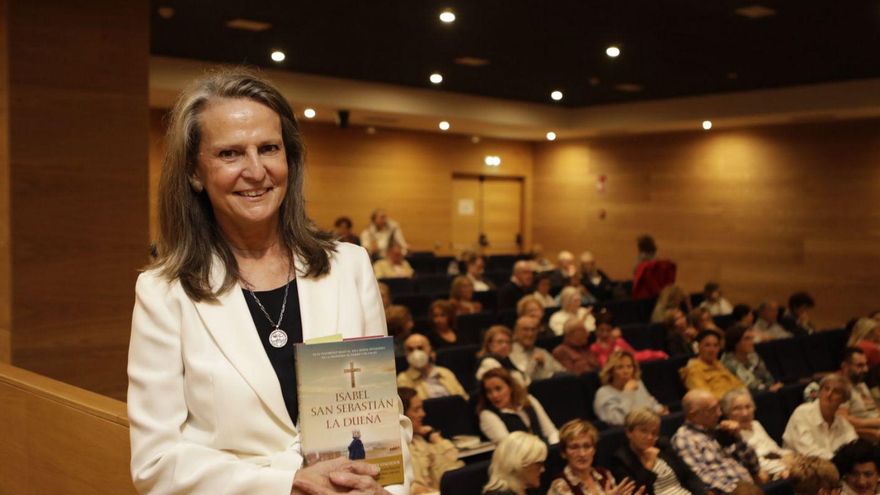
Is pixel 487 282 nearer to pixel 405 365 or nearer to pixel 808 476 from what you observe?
pixel 405 365

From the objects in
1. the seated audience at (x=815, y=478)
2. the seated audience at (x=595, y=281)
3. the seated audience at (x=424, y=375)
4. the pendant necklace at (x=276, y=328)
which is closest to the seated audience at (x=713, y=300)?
the seated audience at (x=595, y=281)

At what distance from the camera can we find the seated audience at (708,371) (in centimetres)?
718

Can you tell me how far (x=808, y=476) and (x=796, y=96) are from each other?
8.76 m

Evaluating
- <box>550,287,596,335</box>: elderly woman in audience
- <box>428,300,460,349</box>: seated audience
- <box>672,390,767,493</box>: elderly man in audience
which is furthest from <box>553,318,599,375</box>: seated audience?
<box>672,390,767,493</box>: elderly man in audience

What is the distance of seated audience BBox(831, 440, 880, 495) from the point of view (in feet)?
16.2

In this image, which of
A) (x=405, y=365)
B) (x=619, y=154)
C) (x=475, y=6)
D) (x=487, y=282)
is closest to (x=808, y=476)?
(x=405, y=365)

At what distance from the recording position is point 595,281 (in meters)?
12.5

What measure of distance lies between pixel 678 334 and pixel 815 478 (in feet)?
13.2

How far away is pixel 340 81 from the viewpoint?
12.1 metres

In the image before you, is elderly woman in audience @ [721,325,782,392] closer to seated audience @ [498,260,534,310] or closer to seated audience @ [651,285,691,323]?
seated audience @ [651,285,691,323]

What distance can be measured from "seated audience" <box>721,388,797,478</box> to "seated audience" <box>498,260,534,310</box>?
4.41m

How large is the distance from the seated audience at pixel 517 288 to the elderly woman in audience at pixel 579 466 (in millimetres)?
5631

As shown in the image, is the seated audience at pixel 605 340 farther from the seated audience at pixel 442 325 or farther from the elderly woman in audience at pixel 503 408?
the elderly woman in audience at pixel 503 408

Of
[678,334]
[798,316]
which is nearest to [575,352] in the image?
[678,334]
